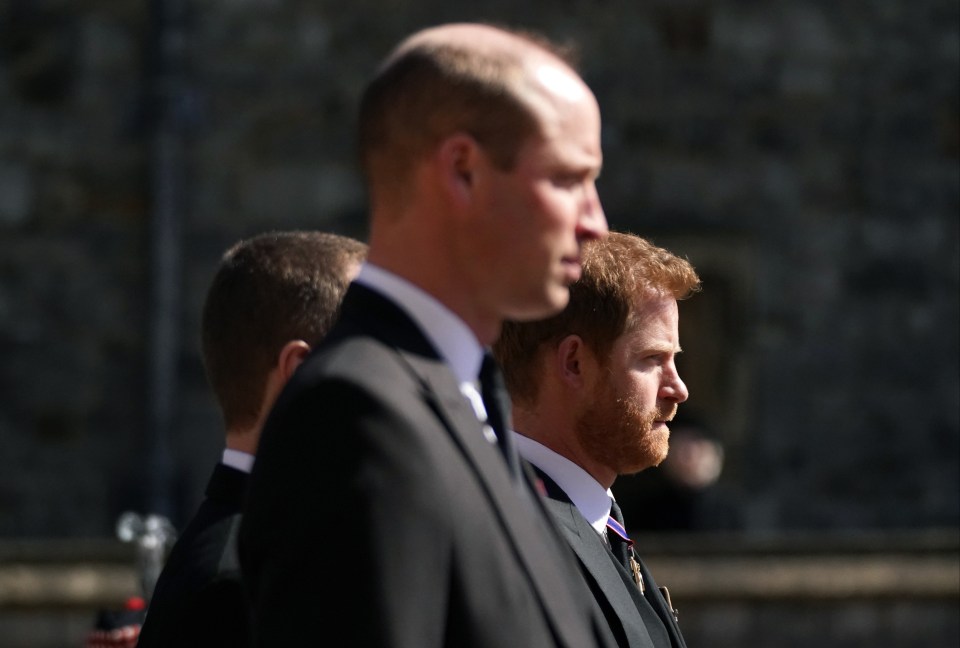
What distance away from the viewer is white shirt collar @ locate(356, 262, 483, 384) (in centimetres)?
197

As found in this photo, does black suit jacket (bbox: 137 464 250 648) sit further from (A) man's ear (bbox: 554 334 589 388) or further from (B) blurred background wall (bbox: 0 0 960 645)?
(B) blurred background wall (bbox: 0 0 960 645)

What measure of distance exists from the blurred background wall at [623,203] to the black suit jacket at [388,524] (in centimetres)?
910

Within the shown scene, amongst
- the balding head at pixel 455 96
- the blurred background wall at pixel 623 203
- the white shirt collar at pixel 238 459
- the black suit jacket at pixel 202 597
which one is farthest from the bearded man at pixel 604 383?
the blurred background wall at pixel 623 203

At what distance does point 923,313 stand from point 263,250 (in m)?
8.59

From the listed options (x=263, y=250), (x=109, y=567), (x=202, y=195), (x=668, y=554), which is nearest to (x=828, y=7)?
(x=202, y=195)

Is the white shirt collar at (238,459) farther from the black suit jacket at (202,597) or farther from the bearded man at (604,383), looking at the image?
the bearded man at (604,383)

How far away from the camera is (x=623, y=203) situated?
36.3 ft

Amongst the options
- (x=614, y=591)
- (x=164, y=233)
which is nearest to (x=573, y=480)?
(x=614, y=591)

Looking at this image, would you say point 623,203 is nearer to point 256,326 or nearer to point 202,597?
point 256,326

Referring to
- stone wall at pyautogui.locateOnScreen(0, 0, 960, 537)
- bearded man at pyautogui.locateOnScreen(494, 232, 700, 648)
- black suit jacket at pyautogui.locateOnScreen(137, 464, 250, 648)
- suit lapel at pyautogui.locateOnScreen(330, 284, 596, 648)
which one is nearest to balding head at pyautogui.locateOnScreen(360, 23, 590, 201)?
suit lapel at pyautogui.locateOnScreen(330, 284, 596, 648)

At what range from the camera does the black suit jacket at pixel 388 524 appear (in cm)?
182

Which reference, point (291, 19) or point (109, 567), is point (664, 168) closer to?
point (291, 19)

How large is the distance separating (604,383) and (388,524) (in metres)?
1.32

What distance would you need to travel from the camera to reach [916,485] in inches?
433
